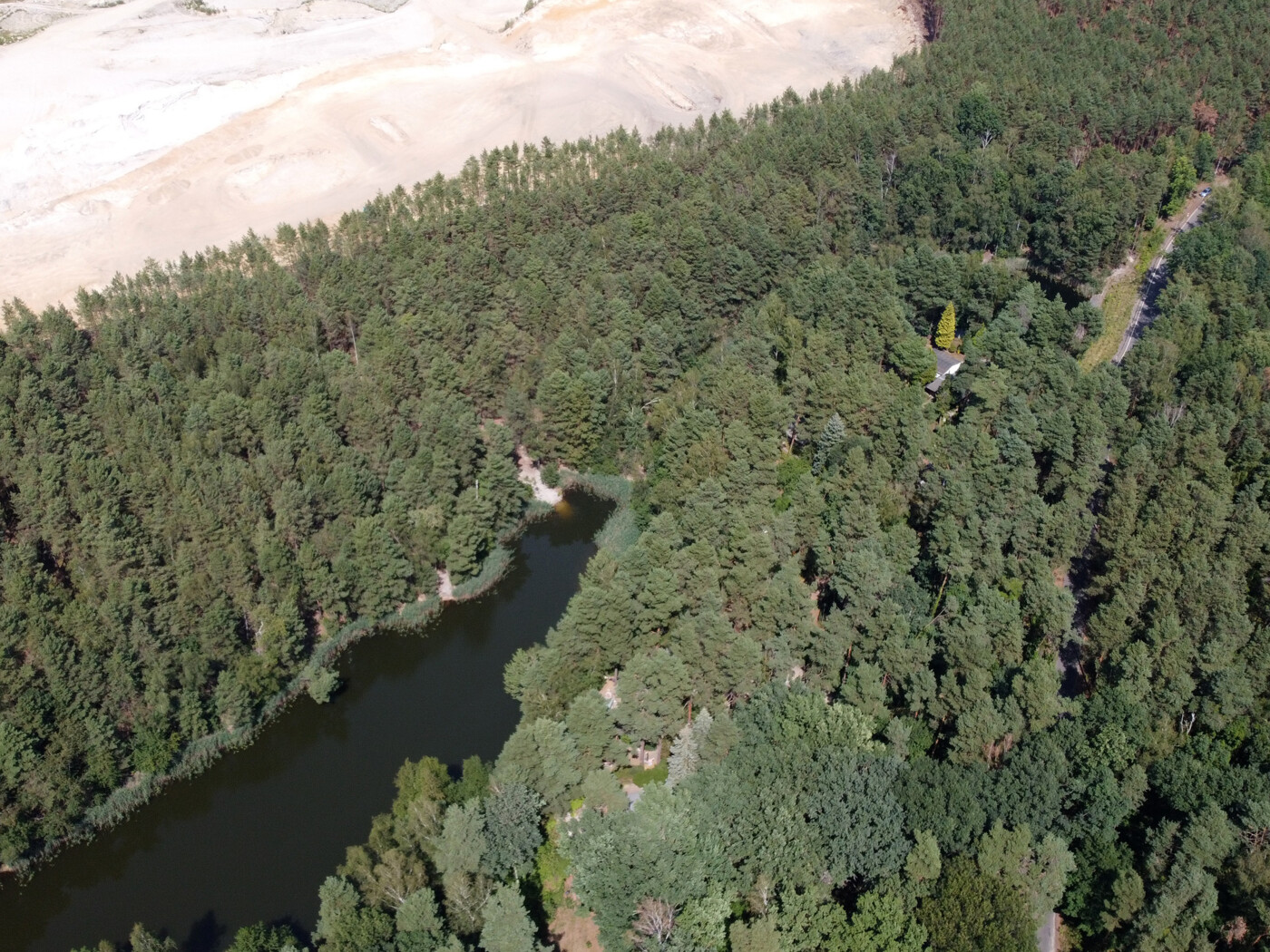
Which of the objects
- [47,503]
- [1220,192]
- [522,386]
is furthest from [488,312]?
[1220,192]

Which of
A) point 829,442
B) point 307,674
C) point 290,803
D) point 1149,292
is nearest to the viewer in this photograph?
point 290,803

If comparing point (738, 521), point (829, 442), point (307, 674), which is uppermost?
point (738, 521)

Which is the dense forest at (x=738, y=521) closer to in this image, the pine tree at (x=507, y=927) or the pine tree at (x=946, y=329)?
the pine tree at (x=507, y=927)

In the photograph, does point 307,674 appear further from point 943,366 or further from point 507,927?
point 943,366

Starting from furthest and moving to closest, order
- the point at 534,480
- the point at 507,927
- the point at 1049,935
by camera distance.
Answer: the point at 534,480
the point at 1049,935
the point at 507,927

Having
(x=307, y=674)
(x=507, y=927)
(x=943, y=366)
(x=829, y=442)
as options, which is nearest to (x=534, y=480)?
(x=829, y=442)

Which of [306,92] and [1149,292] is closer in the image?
[1149,292]

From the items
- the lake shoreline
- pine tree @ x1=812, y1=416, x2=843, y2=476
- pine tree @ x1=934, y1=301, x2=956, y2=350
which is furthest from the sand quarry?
pine tree @ x1=812, y1=416, x2=843, y2=476
